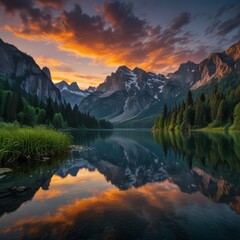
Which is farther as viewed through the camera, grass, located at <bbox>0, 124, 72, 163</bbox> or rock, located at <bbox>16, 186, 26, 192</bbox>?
grass, located at <bbox>0, 124, 72, 163</bbox>

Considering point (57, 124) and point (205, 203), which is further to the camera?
point (57, 124)

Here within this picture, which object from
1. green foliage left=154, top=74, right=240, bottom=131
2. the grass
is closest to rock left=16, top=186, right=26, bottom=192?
the grass

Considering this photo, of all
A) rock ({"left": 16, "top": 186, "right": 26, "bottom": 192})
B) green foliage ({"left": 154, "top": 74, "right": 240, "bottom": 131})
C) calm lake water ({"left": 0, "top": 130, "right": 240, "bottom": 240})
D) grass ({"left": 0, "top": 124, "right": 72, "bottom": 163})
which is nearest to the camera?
calm lake water ({"left": 0, "top": 130, "right": 240, "bottom": 240})

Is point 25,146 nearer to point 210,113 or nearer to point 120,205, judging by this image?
point 120,205

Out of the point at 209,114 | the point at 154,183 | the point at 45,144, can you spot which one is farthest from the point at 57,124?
the point at 154,183

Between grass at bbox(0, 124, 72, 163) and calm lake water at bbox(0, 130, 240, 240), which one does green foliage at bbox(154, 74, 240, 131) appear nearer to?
grass at bbox(0, 124, 72, 163)

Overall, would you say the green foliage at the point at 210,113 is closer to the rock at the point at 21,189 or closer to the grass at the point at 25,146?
the grass at the point at 25,146

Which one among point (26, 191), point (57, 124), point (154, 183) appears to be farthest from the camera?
point (57, 124)

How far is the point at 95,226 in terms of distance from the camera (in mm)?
10102

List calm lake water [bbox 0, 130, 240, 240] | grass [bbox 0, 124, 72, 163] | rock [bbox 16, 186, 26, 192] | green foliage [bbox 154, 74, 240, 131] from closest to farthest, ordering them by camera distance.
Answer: calm lake water [bbox 0, 130, 240, 240] < rock [bbox 16, 186, 26, 192] < grass [bbox 0, 124, 72, 163] < green foliage [bbox 154, 74, 240, 131]

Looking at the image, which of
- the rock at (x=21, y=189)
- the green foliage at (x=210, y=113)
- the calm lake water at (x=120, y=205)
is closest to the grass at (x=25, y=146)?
the calm lake water at (x=120, y=205)

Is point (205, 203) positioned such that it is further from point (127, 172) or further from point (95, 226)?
point (127, 172)

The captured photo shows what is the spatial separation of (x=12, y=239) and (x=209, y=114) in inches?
5827

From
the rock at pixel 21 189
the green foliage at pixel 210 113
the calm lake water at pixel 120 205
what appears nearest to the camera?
the calm lake water at pixel 120 205
